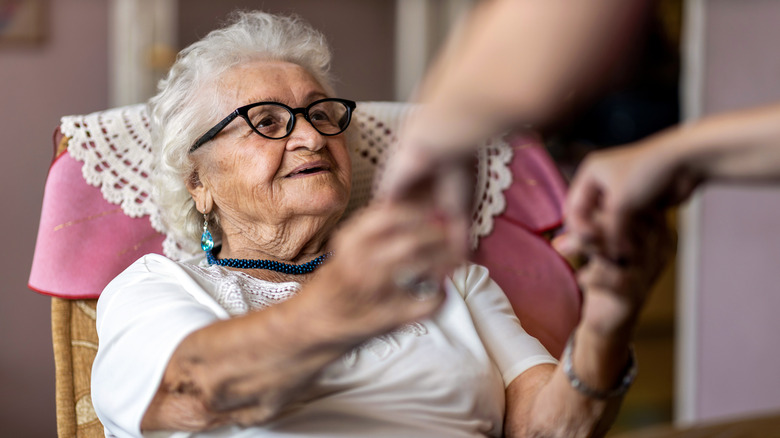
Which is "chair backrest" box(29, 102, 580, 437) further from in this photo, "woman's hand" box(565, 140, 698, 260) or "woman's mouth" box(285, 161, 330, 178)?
"woman's hand" box(565, 140, 698, 260)

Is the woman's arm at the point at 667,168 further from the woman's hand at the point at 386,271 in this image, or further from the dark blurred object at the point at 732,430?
the dark blurred object at the point at 732,430

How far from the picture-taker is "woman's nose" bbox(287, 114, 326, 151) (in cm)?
129

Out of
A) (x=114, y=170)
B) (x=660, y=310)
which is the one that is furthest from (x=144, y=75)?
(x=660, y=310)

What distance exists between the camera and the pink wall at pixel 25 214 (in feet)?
8.74

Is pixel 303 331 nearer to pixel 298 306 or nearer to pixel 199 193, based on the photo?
pixel 298 306

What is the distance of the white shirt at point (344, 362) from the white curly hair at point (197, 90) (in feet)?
0.73

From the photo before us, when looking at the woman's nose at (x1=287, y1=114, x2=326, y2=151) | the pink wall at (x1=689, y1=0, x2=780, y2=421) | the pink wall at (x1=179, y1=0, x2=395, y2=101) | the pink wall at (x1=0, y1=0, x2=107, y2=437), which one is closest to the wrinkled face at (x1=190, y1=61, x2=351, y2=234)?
the woman's nose at (x1=287, y1=114, x2=326, y2=151)

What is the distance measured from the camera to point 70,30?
9.15 feet

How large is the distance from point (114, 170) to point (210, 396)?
2.55ft

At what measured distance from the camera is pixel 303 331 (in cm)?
75

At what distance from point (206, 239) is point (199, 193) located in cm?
9

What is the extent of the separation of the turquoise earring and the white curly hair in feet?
0.04

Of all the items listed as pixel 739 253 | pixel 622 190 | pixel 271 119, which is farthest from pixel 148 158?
pixel 739 253

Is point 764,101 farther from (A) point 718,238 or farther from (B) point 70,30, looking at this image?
(B) point 70,30
